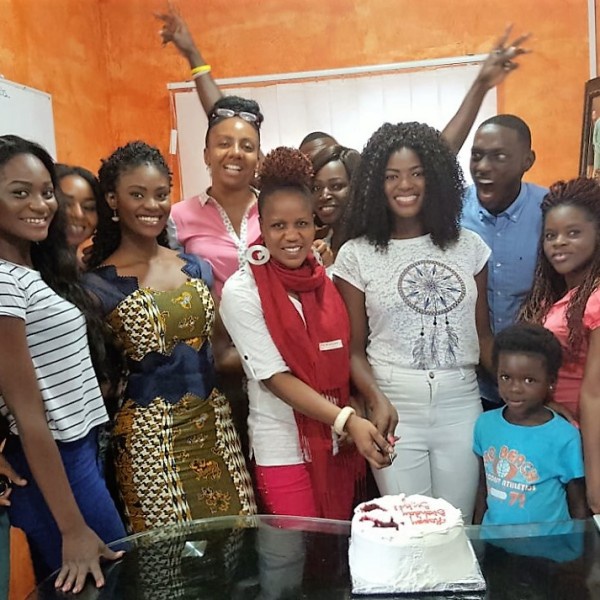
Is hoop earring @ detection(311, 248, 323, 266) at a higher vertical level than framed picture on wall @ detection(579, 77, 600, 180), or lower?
lower

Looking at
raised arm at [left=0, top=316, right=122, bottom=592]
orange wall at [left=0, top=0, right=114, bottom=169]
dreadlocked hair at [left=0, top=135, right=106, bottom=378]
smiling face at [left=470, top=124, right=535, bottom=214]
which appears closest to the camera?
raised arm at [left=0, top=316, right=122, bottom=592]

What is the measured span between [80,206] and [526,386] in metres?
1.29

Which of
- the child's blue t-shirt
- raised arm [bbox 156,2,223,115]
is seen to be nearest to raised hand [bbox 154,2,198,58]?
raised arm [bbox 156,2,223,115]

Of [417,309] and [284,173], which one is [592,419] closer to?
[417,309]

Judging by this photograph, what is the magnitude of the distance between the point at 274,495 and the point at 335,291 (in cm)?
54

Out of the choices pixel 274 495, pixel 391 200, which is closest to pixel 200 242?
pixel 391 200

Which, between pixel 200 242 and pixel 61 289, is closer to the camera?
pixel 61 289

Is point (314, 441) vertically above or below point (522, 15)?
below

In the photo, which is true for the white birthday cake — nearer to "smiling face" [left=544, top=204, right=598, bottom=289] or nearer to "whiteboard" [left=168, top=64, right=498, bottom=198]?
"smiling face" [left=544, top=204, right=598, bottom=289]

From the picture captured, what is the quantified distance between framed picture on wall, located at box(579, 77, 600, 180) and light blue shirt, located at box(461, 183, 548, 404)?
4.66 feet

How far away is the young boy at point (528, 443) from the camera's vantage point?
66.2 inches

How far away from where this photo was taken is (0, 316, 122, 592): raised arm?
131 cm

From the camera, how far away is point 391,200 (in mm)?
1854

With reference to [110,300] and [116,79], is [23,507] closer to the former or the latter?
[110,300]
